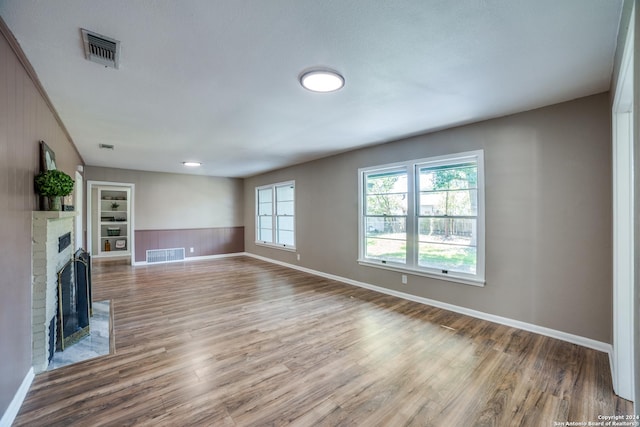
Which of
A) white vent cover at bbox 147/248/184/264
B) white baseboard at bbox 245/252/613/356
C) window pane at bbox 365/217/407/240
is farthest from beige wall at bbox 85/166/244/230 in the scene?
window pane at bbox 365/217/407/240

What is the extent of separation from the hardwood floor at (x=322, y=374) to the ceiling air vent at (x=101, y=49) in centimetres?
242

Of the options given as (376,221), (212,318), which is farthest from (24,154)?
(376,221)

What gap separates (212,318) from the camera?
3496 mm

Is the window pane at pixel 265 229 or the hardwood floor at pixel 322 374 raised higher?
the window pane at pixel 265 229

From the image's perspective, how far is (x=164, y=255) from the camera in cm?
747

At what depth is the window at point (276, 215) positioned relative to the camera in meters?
6.86

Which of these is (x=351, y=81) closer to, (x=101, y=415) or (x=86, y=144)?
(x=101, y=415)

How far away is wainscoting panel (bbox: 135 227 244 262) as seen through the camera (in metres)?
7.20

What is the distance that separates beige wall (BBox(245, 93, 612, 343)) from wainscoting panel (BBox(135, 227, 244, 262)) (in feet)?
19.8

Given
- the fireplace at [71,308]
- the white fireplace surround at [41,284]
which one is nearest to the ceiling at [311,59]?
the white fireplace surround at [41,284]

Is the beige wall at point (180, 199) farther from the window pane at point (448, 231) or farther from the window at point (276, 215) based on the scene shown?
the window pane at point (448, 231)

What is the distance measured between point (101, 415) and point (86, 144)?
426 centimetres

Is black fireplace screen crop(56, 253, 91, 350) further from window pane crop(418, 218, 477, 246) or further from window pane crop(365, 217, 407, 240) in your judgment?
window pane crop(418, 218, 477, 246)

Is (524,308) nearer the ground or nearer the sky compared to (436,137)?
nearer the ground
